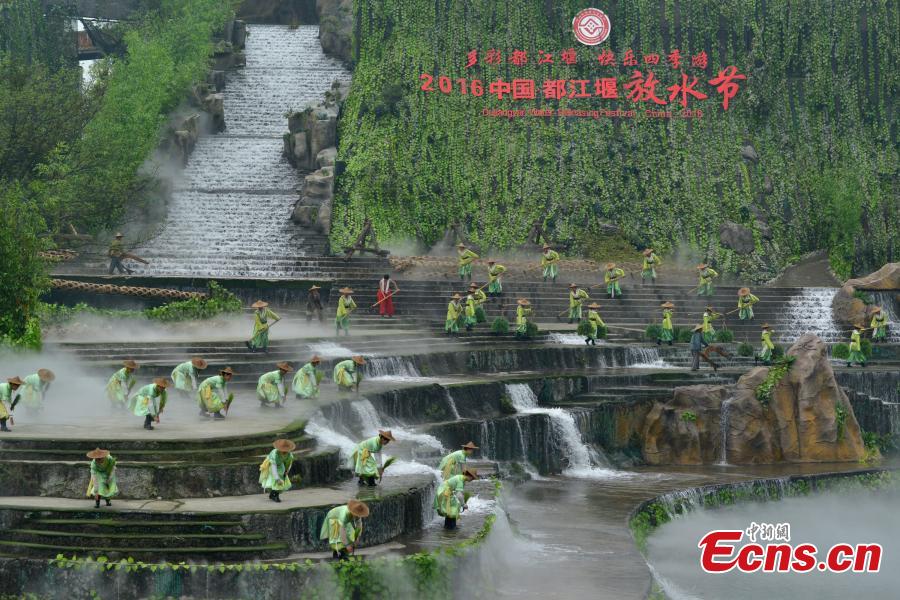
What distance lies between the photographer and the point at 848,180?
52125mm

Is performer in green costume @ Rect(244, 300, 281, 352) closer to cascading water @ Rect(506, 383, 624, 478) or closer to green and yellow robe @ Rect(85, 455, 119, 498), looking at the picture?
cascading water @ Rect(506, 383, 624, 478)

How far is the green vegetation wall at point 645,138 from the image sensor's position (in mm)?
49969

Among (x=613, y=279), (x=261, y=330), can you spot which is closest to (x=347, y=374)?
(x=261, y=330)

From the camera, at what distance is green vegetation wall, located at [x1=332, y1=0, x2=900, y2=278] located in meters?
50.0

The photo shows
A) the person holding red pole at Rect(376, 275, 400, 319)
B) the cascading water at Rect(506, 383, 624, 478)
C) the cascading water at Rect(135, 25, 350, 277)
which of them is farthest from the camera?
the cascading water at Rect(135, 25, 350, 277)

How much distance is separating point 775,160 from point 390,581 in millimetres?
39758

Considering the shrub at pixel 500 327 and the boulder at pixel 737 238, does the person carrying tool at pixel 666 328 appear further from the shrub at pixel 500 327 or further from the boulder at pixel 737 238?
the boulder at pixel 737 238

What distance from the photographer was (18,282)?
27547 millimetres

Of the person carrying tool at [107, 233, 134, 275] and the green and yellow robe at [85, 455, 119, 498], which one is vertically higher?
the person carrying tool at [107, 233, 134, 275]

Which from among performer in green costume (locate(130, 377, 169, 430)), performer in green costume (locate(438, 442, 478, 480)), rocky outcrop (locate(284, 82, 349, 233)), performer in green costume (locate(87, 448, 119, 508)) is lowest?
performer in green costume (locate(438, 442, 478, 480))

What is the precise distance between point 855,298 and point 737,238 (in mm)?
8552

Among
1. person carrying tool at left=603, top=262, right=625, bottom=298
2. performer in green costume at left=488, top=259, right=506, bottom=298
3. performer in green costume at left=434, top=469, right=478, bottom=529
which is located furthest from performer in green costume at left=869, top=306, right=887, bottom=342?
performer in green costume at left=434, top=469, right=478, bottom=529

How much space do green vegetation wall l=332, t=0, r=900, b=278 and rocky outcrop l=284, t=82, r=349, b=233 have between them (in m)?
0.64

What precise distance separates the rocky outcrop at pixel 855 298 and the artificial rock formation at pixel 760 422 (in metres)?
10.1
